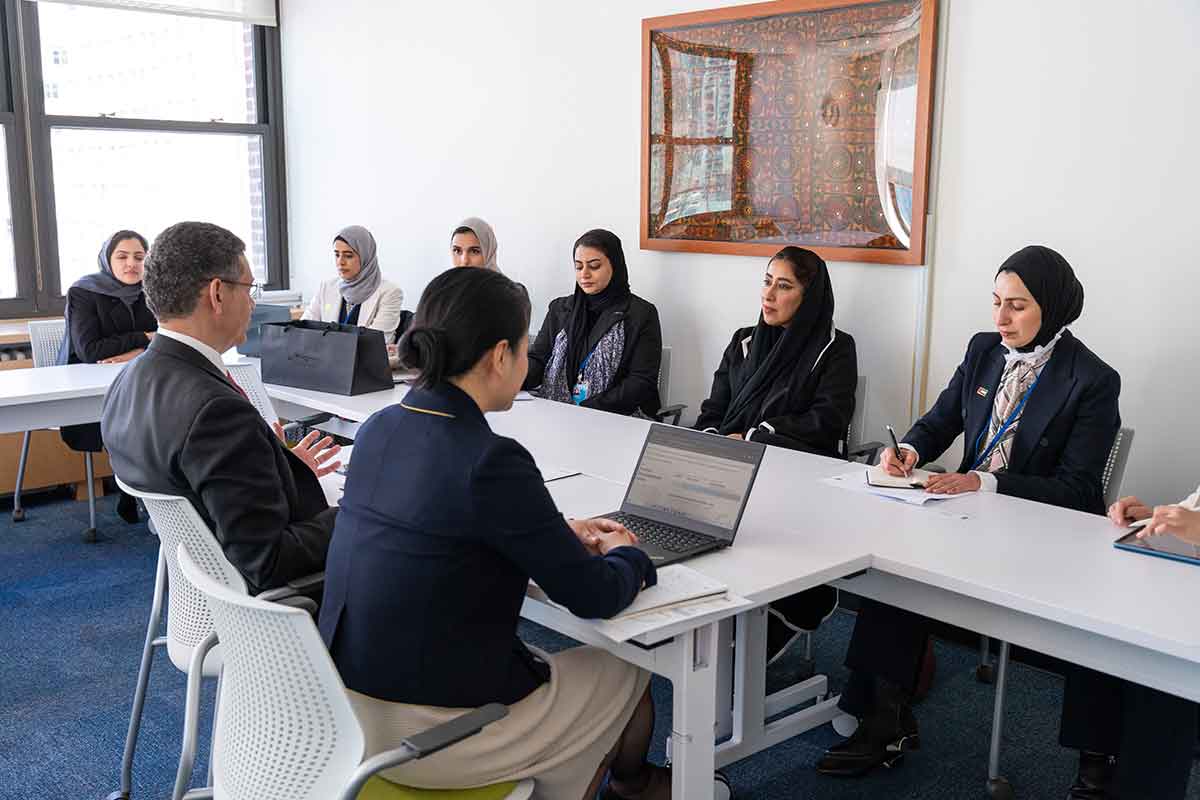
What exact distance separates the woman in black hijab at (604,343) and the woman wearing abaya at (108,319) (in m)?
1.71

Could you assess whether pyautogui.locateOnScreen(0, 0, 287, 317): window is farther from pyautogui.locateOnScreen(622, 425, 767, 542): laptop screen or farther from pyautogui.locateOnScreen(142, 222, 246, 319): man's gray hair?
pyautogui.locateOnScreen(622, 425, 767, 542): laptop screen

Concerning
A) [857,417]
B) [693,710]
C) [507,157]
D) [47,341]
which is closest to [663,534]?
[693,710]

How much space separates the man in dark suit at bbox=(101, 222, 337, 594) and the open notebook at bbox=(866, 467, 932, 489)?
1.28m

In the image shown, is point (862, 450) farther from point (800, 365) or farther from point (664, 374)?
point (664, 374)

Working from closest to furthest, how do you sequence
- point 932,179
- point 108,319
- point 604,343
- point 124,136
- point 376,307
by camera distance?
1. point 932,179
2. point 604,343
3. point 108,319
4. point 376,307
5. point 124,136

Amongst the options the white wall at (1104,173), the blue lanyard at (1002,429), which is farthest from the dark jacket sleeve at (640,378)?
the blue lanyard at (1002,429)

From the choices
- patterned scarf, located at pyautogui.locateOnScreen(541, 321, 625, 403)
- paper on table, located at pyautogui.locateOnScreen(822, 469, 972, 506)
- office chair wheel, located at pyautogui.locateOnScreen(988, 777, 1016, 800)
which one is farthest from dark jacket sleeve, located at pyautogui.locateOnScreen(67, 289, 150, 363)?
office chair wheel, located at pyautogui.locateOnScreen(988, 777, 1016, 800)

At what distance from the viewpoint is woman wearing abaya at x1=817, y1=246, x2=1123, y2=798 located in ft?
9.00

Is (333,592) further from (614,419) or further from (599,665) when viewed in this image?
(614,419)

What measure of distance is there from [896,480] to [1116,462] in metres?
0.66

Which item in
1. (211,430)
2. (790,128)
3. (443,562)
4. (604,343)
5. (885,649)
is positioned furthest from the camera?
(604,343)

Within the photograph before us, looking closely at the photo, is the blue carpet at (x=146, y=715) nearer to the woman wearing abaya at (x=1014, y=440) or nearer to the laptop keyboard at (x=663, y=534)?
the woman wearing abaya at (x=1014, y=440)

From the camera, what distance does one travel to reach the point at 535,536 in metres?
1.71

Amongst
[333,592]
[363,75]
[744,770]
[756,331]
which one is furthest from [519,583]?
[363,75]
